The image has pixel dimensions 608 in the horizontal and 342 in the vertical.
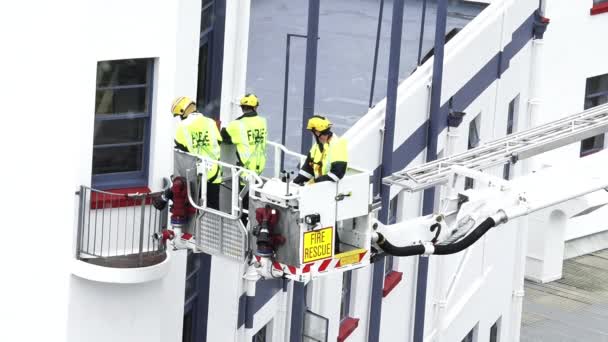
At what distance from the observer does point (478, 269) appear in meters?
32.2

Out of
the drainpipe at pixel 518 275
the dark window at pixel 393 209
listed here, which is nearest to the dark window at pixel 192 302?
the dark window at pixel 393 209

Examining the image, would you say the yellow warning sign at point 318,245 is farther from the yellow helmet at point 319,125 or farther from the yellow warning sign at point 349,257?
the yellow helmet at point 319,125

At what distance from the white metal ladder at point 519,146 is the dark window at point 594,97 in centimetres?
1921

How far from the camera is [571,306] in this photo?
129ft

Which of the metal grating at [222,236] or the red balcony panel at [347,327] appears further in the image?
the red balcony panel at [347,327]

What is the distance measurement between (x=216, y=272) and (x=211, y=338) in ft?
3.07

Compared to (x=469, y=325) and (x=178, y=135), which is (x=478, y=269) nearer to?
(x=469, y=325)

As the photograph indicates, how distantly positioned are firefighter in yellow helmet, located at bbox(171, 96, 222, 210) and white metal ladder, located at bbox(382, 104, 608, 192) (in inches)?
104

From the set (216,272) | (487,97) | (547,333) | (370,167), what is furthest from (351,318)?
(547,333)

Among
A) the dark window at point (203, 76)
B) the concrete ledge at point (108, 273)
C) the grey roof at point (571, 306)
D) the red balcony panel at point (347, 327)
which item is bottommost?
the grey roof at point (571, 306)

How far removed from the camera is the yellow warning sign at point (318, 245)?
1972 cm

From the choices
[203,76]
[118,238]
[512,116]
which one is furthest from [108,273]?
[512,116]

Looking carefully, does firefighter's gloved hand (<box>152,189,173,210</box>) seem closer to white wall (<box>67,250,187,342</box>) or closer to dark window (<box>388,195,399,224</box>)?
white wall (<box>67,250,187,342</box>)

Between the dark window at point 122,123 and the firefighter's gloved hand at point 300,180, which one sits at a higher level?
the dark window at point 122,123
